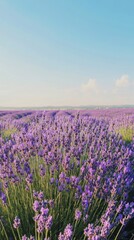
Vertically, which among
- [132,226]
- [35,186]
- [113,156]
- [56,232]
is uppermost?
[113,156]

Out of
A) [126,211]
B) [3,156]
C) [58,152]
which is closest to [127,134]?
[58,152]

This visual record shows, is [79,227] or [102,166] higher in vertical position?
[102,166]

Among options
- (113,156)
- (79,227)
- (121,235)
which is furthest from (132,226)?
(79,227)

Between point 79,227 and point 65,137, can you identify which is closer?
point 79,227

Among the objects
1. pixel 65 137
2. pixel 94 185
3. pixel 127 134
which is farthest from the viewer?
pixel 127 134

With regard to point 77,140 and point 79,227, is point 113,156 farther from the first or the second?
point 79,227

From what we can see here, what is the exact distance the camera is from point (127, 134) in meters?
5.75

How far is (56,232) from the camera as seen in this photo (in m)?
2.02

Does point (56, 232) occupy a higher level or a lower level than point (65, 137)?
lower

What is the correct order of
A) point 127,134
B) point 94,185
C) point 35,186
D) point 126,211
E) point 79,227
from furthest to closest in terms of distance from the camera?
point 127,134
point 35,186
point 94,185
point 79,227
point 126,211

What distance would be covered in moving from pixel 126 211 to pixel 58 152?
115 cm

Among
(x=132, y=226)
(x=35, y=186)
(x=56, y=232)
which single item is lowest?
(x=132, y=226)

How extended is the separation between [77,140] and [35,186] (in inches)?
30.0

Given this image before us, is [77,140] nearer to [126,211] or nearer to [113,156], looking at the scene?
[113,156]
